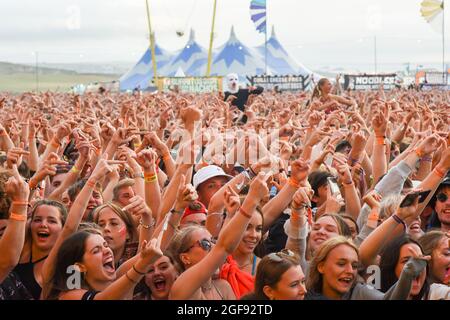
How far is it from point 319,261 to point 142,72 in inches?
1517

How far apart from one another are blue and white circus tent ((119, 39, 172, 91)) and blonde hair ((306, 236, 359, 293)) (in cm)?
3655

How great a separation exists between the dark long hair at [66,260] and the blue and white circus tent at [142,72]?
120 ft

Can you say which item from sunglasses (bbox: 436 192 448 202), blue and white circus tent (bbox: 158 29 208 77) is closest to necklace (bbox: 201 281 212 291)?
sunglasses (bbox: 436 192 448 202)

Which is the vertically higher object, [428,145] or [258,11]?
[258,11]

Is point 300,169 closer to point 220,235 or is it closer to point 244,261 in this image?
point 244,261

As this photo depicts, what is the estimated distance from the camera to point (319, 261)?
389 centimetres

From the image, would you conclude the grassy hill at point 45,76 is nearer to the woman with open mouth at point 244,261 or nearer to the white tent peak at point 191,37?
the white tent peak at point 191,37

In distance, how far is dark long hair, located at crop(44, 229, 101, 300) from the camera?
12.2 feet

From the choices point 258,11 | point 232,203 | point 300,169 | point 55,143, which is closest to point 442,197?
point 300,169

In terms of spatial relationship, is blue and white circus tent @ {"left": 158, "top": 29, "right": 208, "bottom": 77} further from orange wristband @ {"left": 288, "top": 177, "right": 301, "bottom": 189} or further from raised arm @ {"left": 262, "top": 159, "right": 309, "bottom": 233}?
orange wristband @ {"left": 288, "top": 177, "right": 301, "bottom": 189}

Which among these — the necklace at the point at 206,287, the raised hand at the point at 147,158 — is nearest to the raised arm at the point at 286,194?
the raised hand at the point at 147,158

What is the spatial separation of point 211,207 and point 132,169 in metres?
1.06

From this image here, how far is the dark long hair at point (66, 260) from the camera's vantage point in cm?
373
